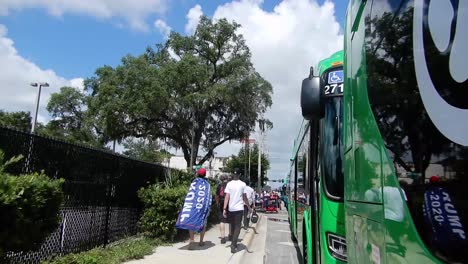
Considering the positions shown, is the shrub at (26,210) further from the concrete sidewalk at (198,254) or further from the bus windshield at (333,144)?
the bus windshield at (333,144)

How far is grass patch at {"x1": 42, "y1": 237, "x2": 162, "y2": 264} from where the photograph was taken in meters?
7.25

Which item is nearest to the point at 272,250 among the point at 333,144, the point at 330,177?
the point at 330,177

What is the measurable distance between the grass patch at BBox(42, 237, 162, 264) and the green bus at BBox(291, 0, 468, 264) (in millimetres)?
5400

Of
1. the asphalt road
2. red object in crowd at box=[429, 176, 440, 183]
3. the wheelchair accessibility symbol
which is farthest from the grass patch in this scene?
red object in crowd at box=[429, 176, 440, 183]

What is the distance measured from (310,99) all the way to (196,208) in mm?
6867

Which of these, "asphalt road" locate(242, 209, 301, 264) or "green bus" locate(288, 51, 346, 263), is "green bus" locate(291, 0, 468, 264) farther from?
"asphalt road" locate(242, 209, 301, 264)

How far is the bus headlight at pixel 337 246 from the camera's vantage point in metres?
5.11

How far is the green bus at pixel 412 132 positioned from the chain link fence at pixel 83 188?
4645mm

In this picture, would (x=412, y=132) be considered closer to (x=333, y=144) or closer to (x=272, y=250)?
(x=333, y=144)

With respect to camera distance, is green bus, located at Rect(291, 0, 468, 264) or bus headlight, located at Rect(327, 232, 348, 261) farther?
bus headlight, located at Rect(327, 232, 348, 261)

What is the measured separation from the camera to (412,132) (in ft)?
6.61

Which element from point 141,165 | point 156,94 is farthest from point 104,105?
point 141,165

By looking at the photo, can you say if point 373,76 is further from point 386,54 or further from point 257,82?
point 257,82

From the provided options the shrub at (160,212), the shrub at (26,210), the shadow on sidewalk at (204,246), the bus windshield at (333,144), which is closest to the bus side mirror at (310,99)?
the bus windshield at (333,144)
